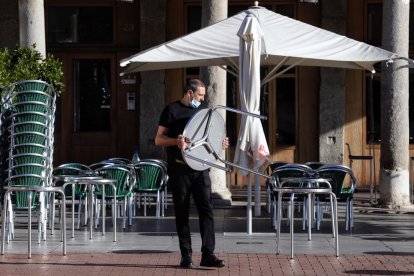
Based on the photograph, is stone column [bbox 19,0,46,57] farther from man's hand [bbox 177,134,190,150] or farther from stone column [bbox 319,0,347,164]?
man's hand [bbox 177,134,190,150]

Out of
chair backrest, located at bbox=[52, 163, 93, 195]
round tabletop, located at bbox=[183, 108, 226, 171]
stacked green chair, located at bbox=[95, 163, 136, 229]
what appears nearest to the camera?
round tabletop, located at bbox=[183, 108, 226, 171]

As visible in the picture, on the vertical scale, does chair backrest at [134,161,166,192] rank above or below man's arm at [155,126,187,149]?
below

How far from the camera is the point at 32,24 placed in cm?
1745

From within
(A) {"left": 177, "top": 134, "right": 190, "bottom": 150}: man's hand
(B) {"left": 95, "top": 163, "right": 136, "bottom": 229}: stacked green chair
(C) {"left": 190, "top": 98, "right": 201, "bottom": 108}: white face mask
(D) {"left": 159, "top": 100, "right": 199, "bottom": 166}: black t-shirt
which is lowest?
(B) {"left": 95, "top": 163, "right": 136, "bottom": 229}: stacked green chair

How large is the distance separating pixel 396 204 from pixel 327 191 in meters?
5.76

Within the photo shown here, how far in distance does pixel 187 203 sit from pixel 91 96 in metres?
10.3

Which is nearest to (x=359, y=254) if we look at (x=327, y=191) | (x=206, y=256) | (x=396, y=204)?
(x=327, y=191)

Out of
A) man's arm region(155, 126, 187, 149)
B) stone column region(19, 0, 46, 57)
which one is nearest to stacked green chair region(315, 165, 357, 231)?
man's arm region(155, 126, 187, 149)

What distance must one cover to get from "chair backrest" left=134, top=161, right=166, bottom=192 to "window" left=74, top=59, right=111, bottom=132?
5.47 meters

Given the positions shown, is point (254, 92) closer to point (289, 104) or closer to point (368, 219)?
point (368, 219)

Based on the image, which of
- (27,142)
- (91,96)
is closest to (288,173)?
(27,142)

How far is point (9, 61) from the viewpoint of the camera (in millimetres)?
13820

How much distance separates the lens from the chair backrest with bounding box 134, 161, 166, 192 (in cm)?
1558

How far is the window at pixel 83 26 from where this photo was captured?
2073 centimetres
